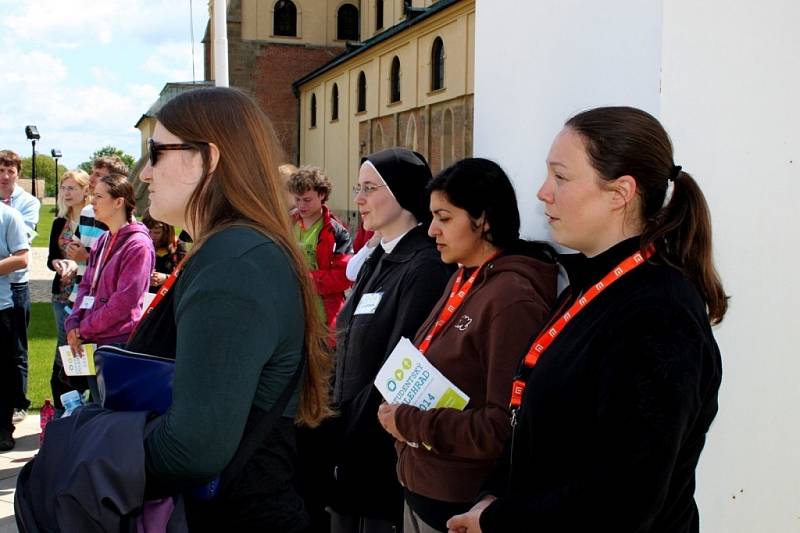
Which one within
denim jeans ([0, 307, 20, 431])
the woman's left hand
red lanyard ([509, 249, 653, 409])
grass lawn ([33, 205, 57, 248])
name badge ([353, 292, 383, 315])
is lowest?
grass lawn ([33, 205, 57, 248])

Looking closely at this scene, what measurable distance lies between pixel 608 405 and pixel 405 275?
1841 mm

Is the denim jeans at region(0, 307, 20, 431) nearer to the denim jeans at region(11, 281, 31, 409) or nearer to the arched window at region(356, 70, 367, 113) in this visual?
the denim jeans at region(11, 281, 31, 409)

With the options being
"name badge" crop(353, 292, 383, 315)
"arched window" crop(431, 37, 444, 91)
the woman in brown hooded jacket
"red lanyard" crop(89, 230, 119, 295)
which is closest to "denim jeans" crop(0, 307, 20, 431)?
"red lanyard" crop(89, 230, 119, 295)

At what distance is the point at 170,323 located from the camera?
1987 mm

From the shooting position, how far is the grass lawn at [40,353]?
30.0 ft

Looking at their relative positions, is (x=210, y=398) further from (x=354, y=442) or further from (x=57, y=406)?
(x=57, y=406)

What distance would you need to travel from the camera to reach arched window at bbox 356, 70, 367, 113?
42.4 metres

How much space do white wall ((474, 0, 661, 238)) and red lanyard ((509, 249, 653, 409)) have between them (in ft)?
2.75

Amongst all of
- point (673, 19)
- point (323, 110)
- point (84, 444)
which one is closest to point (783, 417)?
point (673, 19)

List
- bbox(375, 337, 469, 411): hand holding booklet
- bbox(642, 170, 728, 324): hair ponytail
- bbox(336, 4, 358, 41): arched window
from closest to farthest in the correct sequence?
bbox(642, 170, 728, 324): hair ponytail → bbox(375, 337, 469, 411): hand holding booklet → bbox(336, 4, 358, 41): arched window

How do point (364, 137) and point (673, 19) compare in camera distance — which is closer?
point (673, 19)

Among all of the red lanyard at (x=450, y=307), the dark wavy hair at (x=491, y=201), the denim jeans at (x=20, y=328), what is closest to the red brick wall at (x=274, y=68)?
the denim jeans at (x=20, y=328)

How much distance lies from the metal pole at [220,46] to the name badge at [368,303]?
205 inches

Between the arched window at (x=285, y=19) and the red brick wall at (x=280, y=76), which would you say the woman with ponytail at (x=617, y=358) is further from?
the arched window at (x=285, y=19)
